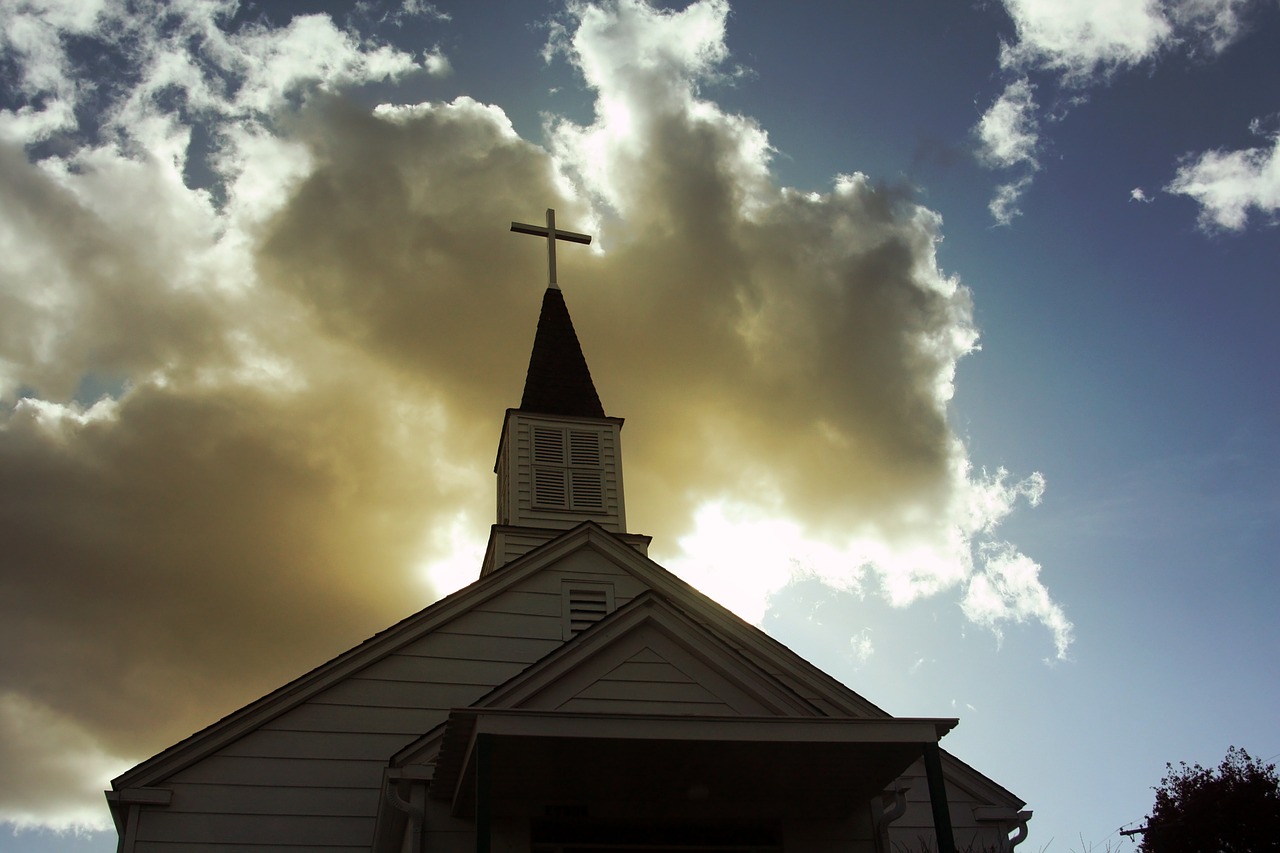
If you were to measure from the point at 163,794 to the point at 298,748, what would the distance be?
4.90 ft

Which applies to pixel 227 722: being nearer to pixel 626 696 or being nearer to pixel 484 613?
pixel 484 613

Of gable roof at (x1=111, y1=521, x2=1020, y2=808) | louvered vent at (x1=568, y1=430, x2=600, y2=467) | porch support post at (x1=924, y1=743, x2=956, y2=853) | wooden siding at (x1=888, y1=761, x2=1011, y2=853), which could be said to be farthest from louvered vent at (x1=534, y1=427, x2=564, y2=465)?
porch support post at (x1=924, y1=743, x2=956, y2=853)

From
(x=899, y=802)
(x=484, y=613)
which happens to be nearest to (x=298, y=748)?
(x=484, y=613)

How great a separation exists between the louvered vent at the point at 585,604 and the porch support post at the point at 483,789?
533 centimetres

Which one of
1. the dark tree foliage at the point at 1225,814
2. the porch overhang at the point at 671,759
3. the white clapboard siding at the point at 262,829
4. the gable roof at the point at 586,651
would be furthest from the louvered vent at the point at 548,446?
the dark tree foliage at the point at 1225,814

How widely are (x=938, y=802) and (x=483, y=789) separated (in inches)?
161

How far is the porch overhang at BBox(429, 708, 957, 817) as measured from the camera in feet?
30.9

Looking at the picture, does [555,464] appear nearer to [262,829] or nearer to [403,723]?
[403,723]

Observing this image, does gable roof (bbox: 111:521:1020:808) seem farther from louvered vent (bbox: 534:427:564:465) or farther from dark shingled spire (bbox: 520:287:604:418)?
dark shingled spire (bbox: 520:287:604:418)

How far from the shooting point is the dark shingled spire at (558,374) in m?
19.4

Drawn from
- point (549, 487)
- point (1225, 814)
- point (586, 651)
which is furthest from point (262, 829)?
point (1225, 814)

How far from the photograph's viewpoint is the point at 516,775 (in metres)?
10.2

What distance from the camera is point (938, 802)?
9609 millimetres

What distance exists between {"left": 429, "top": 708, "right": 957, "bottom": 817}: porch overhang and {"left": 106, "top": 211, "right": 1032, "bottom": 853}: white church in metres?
0.02
